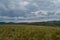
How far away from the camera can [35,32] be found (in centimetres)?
2469

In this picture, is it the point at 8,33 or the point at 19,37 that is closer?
the point at 19,37

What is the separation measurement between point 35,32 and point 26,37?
2.23 m

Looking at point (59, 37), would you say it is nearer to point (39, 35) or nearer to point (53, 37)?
point (53, 37)

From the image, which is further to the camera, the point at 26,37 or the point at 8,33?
the point at 8,33

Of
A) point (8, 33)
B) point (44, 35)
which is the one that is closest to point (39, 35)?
point (44, 35)

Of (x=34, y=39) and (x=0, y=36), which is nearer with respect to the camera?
(x=34, y=39)

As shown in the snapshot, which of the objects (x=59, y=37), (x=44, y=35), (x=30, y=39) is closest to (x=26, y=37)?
(x=30, y=39)

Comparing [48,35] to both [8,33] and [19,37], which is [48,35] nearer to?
[19,37]

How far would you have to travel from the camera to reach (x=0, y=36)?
77.8ft

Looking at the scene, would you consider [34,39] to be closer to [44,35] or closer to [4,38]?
[44,35]

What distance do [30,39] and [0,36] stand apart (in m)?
4.29

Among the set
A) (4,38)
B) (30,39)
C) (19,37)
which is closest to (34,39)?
(30,39)

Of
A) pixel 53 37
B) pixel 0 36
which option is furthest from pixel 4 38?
pixel 53 37

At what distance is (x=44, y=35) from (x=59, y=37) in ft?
6.48
